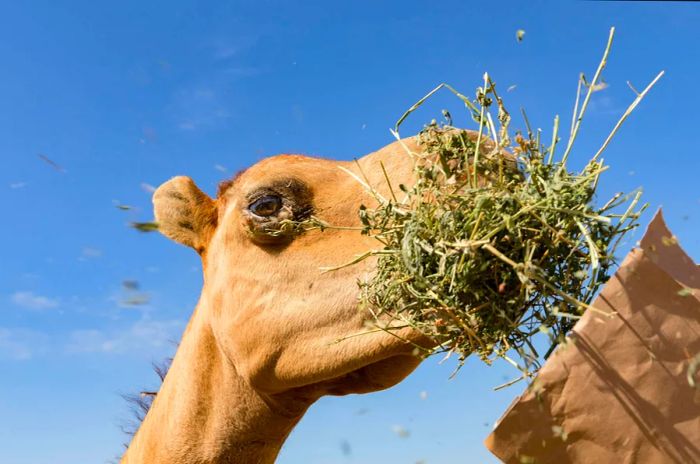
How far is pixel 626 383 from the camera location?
2.12 m

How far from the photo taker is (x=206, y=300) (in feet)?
13.7

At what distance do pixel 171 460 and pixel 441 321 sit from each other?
233 cm

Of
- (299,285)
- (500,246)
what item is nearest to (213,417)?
(299,285)

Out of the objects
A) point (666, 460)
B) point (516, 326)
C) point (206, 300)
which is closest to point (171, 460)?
point (206, 300)

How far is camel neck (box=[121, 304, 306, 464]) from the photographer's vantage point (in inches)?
156

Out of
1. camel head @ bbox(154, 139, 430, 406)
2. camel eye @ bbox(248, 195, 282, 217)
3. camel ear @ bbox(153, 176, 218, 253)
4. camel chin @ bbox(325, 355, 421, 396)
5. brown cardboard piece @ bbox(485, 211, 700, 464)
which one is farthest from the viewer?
camel ear @ bbox(153, 176, 218, 253)

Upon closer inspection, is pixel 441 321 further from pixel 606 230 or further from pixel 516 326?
pixel 606 230

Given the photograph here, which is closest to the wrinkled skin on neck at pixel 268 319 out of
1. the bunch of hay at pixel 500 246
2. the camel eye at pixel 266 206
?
the camel eye at pixel 266 206

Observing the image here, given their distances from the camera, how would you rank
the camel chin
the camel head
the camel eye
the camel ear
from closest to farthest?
the camel head < the camel chin < the camel eye < the camel ear

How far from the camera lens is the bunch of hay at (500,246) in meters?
2.32

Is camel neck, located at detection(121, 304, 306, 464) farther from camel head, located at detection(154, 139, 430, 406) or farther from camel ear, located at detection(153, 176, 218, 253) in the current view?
camel ear, located at detection(153, 176, 218, 253)

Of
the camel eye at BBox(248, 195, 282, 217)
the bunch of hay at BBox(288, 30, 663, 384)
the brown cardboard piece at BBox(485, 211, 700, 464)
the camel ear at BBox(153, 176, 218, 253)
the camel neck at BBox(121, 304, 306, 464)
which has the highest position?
the camel ear at BBox(153, 176, 218, 253)

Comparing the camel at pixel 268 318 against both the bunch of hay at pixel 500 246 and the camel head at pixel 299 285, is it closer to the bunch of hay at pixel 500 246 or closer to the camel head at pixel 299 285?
the camel head at pixel 299 285

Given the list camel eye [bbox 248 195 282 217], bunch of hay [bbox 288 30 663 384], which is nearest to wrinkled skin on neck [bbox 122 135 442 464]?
camel eye [bbox 248 195 282 217]
